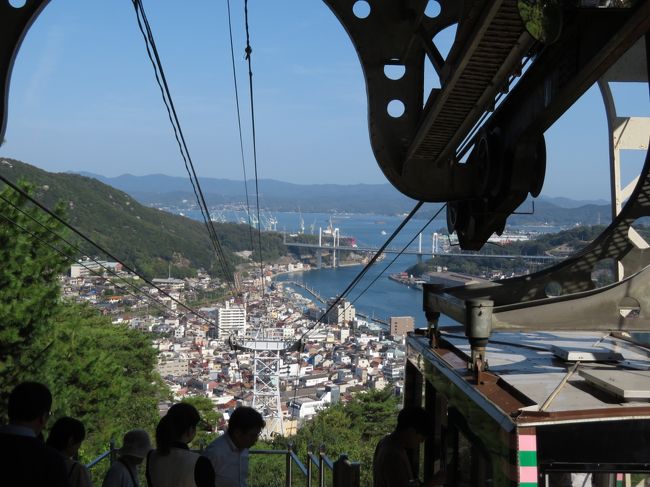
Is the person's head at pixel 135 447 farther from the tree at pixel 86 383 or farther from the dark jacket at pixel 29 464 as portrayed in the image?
the tree at pixel 86 383

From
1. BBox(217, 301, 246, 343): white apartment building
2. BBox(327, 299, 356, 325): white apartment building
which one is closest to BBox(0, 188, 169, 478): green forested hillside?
BBox(217, 301, 246, 343): white apartment building

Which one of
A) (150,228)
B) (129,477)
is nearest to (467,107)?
(129,477)

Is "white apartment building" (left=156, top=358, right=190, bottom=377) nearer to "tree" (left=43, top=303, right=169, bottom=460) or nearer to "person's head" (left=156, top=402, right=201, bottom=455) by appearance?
"tree" (left=43, top=303, right=169, bottom=460)

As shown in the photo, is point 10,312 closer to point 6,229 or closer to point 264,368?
point 6,229

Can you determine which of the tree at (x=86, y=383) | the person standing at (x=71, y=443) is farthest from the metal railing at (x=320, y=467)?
the tree at (x=86, y=383)

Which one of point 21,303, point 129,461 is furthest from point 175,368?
point 129,461

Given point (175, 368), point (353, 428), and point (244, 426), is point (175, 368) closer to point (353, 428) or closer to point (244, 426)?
point (353, 428)

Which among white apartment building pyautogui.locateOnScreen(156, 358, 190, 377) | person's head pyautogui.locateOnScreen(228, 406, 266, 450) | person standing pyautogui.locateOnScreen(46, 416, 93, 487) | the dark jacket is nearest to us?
the dark jacket
